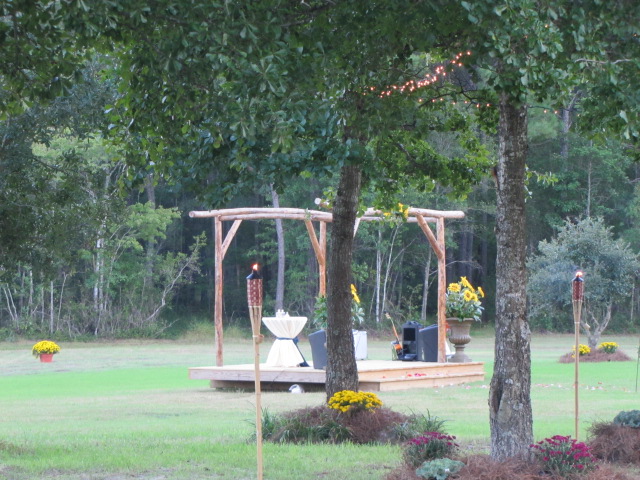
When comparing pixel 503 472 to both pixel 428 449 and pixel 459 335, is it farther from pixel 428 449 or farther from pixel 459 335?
pixel 459 335

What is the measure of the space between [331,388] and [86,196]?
3462 mm

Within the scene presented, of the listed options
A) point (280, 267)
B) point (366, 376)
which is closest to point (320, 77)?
point (366, 376)

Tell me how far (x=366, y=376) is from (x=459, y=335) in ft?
13.7

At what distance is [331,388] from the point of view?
10680mm

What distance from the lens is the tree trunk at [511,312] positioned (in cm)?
722

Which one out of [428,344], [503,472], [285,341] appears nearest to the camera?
[503,472]

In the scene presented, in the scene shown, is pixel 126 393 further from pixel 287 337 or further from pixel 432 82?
pixel 432 82

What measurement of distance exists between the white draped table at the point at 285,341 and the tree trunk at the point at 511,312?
11364 millimetres

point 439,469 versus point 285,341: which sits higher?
point 439,469

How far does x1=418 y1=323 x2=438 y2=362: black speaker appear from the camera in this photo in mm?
20094

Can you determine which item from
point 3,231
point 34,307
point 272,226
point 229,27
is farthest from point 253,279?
point 272,226

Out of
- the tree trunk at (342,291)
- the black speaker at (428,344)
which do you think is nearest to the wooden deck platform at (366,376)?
the black speaker at (428,344)

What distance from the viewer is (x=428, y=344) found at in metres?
20.1

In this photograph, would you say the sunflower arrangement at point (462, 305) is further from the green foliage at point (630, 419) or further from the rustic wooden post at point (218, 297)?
the green foliage at point (630, 419)
